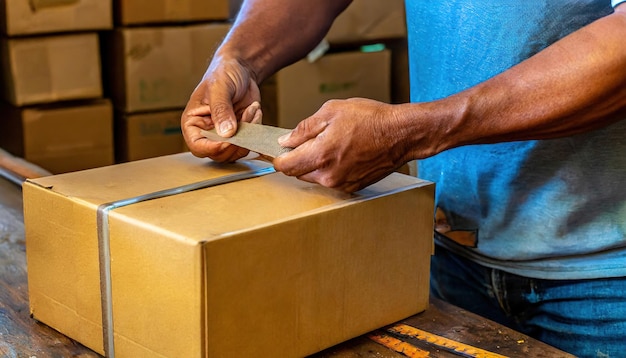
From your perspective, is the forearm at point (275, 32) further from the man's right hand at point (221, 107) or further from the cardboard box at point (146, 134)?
the cardboard box at point (146, 134)

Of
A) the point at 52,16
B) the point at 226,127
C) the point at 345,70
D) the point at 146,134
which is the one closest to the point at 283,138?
the point at 226,127

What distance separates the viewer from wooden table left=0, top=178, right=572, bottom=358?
104 centimetres

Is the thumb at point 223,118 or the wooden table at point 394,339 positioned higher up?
the thumb at point 223,118

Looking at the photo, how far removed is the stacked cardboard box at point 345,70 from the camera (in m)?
2.82

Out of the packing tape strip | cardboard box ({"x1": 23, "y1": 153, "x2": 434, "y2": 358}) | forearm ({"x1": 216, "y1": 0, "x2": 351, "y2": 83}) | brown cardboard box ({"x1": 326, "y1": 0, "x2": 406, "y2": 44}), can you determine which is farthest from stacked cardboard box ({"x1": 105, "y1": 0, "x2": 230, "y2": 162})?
the packing tape strip

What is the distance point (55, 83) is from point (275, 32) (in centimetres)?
131

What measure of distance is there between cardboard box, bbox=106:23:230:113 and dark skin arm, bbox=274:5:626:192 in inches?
66.1

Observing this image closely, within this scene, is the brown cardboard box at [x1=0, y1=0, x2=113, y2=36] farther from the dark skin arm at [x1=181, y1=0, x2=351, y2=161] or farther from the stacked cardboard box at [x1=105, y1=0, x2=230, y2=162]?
the dark skin arm at [x1=181, y1=0, x2=351, y2=161]

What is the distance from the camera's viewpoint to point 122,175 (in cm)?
109

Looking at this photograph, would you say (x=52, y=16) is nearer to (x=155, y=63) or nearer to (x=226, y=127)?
(x=155, y=63)

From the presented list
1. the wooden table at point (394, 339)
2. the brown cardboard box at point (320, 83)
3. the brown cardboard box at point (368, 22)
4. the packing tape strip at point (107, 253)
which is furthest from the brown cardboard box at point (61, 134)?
the packing tape strip at point (107, 253)

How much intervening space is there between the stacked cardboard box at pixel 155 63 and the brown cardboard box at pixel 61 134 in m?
0.08

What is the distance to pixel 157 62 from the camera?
2.64 meters

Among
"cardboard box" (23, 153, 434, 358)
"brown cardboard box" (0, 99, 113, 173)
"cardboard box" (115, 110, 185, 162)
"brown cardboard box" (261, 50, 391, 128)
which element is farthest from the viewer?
"brown cardboard box" (261, 50, 391, 128)
